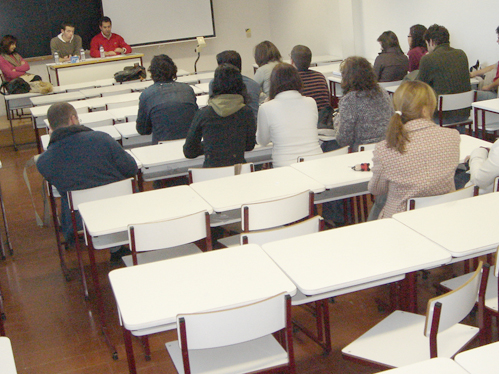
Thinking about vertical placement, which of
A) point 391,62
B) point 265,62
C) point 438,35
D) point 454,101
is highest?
point 438,35

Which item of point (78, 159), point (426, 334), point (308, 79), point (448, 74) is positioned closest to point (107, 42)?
point (308, 79)

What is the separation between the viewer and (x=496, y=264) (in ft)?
7.03

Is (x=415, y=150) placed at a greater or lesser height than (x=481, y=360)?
greater

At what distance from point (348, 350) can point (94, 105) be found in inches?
180

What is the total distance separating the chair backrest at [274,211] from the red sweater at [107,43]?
6924mm

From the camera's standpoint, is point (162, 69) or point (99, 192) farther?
point (162, 69)

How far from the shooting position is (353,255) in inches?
90.4

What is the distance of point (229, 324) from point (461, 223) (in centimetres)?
121

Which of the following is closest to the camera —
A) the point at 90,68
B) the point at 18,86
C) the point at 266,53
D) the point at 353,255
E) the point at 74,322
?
the point at 353,255

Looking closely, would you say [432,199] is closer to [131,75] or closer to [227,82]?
[227,82]

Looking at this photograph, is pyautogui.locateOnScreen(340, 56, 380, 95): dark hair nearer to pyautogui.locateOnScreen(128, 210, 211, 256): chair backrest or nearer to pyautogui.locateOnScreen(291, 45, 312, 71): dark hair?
pyautogui.locateOnScreen(291, 45, 312, 71): dark hair

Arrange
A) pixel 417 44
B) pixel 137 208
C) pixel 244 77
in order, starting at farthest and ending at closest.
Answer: pixel 417 44, pixel 244 77, pixel 137 208

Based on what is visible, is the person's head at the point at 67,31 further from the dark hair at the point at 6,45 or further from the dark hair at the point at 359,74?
the dark hair at the point at 359,74

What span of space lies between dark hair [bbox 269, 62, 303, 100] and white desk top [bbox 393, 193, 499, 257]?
1.48m
